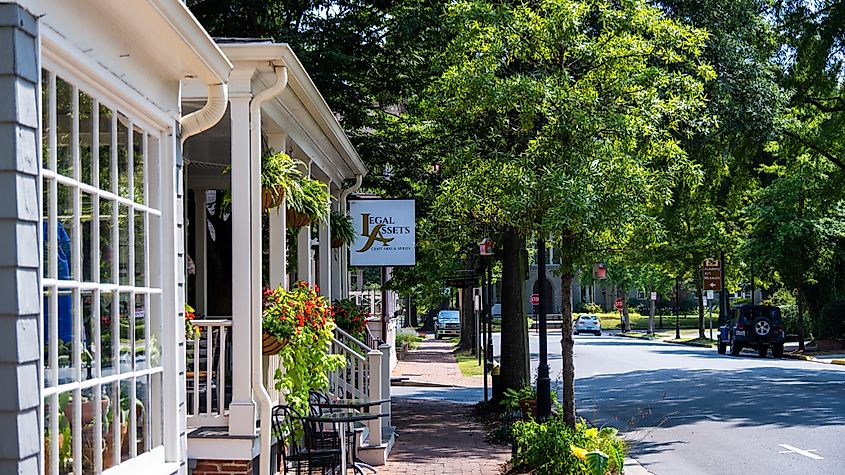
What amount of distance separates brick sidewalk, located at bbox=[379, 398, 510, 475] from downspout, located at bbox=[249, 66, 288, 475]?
3360 mm

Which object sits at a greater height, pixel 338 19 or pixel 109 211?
pixel 338 19

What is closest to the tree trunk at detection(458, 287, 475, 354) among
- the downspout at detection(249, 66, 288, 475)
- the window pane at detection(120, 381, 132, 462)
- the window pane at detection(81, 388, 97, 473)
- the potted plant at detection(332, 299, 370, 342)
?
the potted plant at detection(332, 299, 370, 342)

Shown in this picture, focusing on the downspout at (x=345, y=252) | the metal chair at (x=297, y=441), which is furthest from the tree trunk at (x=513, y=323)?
the metal chair at (x=297, y=441)

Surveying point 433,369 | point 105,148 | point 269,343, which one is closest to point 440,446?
point 269,343

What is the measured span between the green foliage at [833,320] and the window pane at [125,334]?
37285mm

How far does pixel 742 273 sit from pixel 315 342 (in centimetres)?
4520

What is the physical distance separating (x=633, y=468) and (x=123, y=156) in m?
9.07

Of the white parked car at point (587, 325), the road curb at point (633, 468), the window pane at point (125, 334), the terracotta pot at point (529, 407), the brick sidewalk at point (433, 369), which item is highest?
the window pane at point (125, 334)

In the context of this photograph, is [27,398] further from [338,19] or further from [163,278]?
[338,19]

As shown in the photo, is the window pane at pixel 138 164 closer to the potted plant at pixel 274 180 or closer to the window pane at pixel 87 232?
the window pane at pixel 87 232

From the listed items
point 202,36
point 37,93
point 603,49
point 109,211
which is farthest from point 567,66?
point 37,93

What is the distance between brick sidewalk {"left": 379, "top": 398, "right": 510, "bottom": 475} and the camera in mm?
12689

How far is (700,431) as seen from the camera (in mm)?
16422

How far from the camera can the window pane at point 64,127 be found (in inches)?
184
